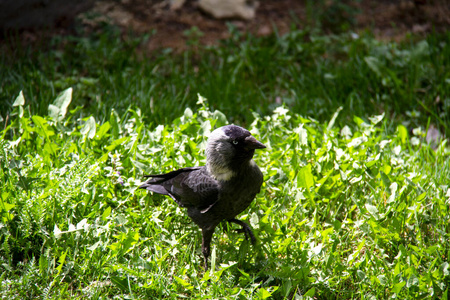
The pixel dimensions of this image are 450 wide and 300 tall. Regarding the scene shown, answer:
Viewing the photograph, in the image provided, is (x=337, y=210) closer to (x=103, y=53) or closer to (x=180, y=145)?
(x=180, y=145)

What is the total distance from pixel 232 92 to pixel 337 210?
6.07 ft

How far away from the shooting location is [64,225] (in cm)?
302

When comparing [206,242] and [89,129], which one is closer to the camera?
[206,242]

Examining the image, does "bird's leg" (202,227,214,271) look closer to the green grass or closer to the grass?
the grass

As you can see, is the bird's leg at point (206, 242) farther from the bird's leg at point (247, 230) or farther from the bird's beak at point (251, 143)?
the bird's beak at point (251, 143)

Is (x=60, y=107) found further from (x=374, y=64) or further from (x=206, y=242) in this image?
(x=374, y=64)

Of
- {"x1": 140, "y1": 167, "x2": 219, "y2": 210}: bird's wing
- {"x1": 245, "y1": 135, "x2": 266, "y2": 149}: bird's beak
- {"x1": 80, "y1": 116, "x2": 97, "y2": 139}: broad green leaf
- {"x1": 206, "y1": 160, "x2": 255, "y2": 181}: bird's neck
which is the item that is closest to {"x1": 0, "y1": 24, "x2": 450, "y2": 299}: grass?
{"x1": 80, "y1": 116, "x2": 97, "y2": 139}: broad green leaf

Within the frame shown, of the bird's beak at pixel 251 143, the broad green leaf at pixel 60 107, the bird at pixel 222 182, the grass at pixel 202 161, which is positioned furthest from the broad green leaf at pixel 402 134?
the broad green leaf at pixel 60 107

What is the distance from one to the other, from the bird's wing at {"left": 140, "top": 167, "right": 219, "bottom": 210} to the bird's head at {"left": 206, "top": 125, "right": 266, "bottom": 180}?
9cm

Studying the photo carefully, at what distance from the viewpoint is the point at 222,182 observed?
281cm

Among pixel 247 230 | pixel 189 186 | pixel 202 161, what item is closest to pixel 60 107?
pixel 202 161

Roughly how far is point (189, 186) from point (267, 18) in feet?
12.3

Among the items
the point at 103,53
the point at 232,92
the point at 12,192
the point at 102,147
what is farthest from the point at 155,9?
the point at 12,192

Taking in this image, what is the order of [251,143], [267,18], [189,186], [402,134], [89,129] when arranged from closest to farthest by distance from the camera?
1. [251,143]
2. [189,186]
3. [89,129]
4. [402,134]
5. [267,18]
